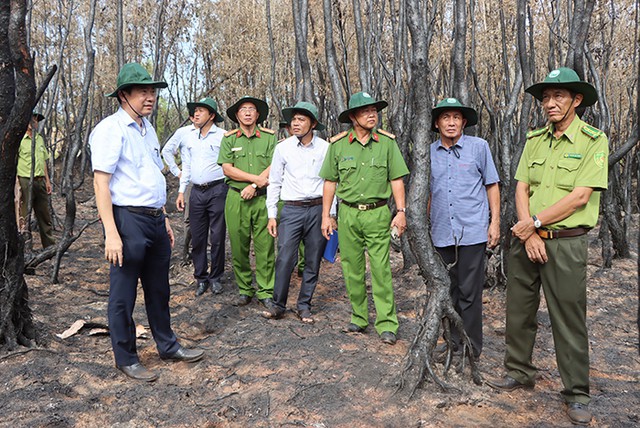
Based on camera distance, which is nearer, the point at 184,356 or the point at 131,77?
the point at 131,77

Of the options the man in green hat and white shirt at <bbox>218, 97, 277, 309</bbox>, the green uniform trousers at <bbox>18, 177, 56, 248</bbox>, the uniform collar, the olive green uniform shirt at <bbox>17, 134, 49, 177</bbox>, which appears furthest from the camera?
the green uniform trousers at <bbox>18, 177, 56, 248</bbox>

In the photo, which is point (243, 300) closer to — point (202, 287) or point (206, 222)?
point (202, 287)

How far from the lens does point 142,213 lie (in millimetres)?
3248

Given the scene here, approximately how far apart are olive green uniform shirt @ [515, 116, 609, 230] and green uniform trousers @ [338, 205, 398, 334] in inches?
49.2

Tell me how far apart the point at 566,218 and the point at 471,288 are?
906 mm

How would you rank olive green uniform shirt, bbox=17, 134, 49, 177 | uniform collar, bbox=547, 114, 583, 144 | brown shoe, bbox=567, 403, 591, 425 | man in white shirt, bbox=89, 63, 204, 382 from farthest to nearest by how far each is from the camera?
olive green uniform shirt, bbox=17, 134, 49, 177 < man in white shirt, bbox=89, 63, 204, 382 < uniform collar, bbox=547, 114, 583, 144 < brown shoe, bbox=567, 403, 591, 425

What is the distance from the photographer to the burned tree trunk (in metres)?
3.37

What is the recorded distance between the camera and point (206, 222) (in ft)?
18.1

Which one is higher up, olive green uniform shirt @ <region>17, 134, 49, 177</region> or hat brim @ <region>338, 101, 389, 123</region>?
hat brim @ <region>338, 101, 389, 123</region>

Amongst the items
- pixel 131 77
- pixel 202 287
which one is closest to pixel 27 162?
pixel 202 287

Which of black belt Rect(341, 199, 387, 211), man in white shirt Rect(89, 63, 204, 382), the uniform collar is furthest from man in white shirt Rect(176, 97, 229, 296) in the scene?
the uniform collar

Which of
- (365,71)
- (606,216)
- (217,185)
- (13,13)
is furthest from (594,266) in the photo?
(13,13)

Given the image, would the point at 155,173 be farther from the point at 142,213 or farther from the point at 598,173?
the point at 598,173

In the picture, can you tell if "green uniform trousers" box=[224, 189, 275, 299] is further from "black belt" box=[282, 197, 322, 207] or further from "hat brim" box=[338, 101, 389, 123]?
"hat brim" box=[338, 101, 389, 123]
